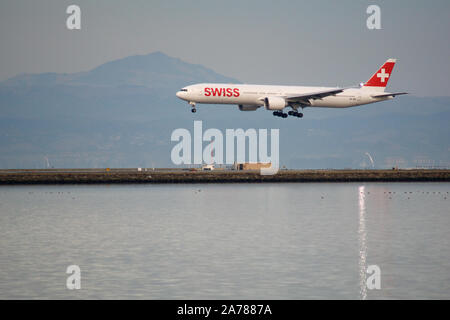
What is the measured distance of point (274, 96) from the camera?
114 metres

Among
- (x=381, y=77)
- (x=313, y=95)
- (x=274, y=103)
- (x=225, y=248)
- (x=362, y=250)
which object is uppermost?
(x=381, y=77)

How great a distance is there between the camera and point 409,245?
47.4 meters

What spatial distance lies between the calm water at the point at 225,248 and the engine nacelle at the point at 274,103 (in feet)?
92.8

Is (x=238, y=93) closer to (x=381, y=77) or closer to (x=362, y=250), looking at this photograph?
(x=381, y=77)

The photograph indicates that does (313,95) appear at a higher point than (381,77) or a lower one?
lower

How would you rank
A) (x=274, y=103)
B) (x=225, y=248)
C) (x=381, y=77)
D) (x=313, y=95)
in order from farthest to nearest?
(x=381, y=77) < (x=313, y=95) < (x=274, y=103) < (x=225, y=248)

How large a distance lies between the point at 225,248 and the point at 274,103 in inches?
2695

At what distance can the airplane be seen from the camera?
110 m

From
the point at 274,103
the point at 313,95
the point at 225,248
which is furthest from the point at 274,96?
the point at 225,248

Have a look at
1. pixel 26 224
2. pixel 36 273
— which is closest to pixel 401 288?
pixel 36 273

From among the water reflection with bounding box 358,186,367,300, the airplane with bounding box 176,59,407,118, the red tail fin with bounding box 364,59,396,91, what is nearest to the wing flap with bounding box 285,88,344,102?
the airplane with bounding box 176,59,407,118

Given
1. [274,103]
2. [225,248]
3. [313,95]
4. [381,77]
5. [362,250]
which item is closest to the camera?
[362,250]

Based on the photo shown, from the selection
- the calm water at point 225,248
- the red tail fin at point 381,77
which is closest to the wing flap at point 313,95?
the red tail fin at point 381,77
